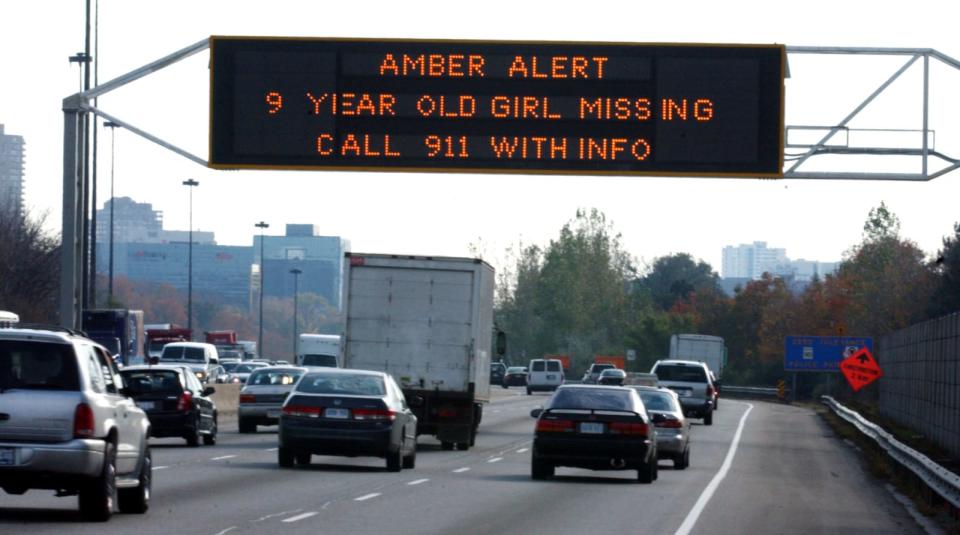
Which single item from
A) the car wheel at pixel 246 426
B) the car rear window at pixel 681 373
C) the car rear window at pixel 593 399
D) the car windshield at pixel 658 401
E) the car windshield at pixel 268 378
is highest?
the car rear window at pixel 593 399

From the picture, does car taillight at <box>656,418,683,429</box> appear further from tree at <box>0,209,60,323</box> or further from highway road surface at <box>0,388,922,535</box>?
tree at <box>0,209,60,323</box>

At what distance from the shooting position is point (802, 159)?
26.5 metres

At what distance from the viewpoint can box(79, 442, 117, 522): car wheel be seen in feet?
54.7

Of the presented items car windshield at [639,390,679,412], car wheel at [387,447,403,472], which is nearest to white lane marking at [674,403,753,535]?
car windshield at [639,390,679,412]

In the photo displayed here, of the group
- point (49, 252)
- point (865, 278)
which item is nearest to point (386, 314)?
point (49, 252)

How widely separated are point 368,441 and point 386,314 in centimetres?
855

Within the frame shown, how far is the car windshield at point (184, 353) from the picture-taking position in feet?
230

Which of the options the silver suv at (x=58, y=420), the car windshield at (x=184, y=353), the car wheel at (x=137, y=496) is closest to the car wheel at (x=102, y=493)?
the silver suv at (x=58, y=420)

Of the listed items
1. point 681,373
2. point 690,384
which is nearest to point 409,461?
point 690,384

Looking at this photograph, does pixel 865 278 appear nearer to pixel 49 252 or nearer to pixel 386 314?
pixel 49 252

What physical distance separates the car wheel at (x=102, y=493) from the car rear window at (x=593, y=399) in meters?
10.7

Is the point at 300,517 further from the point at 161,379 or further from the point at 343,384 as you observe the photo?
the point at 161,379

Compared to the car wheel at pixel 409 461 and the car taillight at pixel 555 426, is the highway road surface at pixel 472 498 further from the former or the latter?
the car taillight at pixel 555 426

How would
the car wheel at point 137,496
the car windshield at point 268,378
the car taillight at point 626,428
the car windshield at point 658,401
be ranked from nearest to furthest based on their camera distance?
the car wheel at point 137,496, the car taillight at point 626,428, the car windshield at point 658,401, the car windshield at point 268,378
